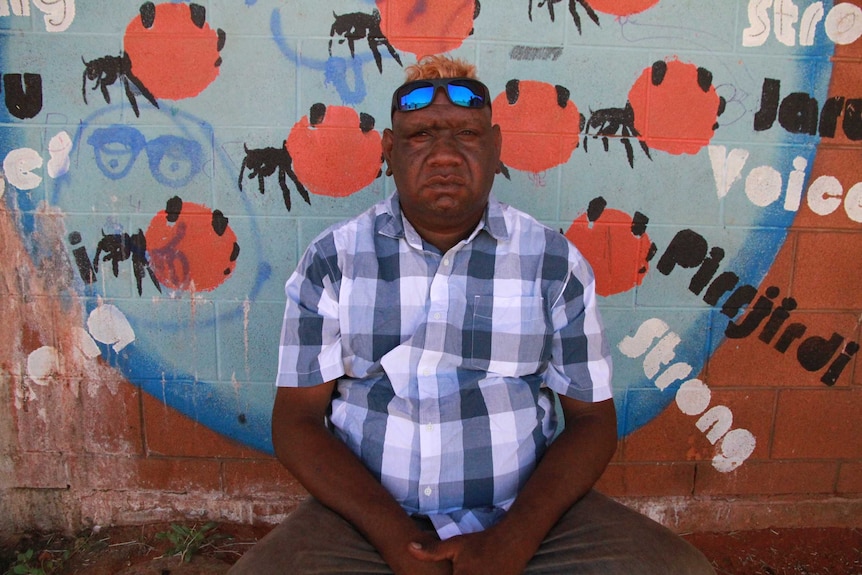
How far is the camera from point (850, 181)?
7.52ft

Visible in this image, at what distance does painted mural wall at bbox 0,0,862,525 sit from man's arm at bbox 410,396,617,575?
0.82m

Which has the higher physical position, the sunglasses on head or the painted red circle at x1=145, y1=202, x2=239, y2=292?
the sunglasses on head

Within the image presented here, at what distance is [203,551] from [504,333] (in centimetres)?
160

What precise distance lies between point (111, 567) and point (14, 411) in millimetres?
740

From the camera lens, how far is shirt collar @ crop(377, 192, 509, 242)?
66.0 inches

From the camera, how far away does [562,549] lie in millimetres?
1423

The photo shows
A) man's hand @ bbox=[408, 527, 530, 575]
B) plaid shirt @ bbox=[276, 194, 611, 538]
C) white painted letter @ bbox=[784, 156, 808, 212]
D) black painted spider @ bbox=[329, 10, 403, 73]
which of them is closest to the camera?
man's hand @ bbox=[408, 527, 530, 575]

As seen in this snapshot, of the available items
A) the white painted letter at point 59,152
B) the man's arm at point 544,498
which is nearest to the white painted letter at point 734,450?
the man's arm at point 544,498

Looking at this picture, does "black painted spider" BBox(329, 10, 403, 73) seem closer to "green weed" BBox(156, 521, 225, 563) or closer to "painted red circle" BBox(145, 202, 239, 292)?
"painted red circle" BBox(145, 202, 239, 292)

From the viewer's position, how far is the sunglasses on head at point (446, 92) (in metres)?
1.64

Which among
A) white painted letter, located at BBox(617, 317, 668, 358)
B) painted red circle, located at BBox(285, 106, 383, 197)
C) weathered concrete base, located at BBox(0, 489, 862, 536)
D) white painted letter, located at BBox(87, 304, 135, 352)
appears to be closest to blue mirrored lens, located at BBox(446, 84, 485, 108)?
painted red circle, located at BBox(285, 106, 383, 197)

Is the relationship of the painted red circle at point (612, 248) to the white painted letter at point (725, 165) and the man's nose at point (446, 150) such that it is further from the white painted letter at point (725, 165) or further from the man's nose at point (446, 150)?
the man's nose at point (446, 150)

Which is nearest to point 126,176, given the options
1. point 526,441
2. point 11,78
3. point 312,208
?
A: point 11,78

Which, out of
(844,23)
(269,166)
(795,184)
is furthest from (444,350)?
(844,23)
